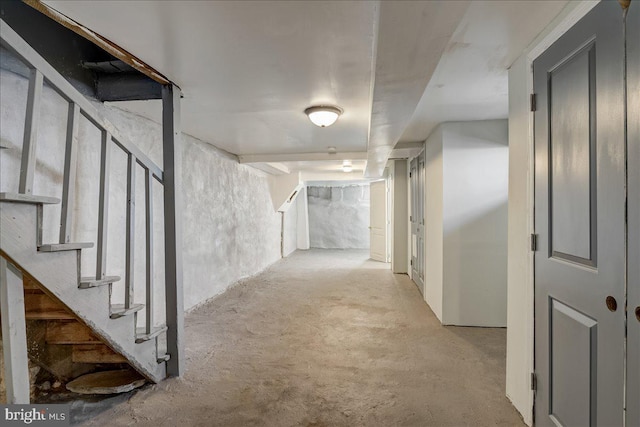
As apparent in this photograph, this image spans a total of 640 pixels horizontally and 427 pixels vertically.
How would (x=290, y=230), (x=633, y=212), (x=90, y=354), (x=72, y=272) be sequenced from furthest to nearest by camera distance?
1. (x=290, y=230)
2. (x=90, y=354)
3. (x=72, y=272)
4. (x=633, y=212)

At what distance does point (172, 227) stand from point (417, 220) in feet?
11.4

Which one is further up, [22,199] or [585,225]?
[22,199]

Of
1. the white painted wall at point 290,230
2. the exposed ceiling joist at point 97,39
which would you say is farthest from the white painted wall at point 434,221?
the white painted wall at point 290,230

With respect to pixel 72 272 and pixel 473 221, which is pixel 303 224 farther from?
pixel 72 272

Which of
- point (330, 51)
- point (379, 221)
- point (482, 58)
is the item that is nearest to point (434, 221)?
point (482, 58)

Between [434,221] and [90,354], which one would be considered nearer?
[90,354]

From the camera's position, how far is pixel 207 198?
13.2ft

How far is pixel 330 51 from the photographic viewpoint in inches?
70.1

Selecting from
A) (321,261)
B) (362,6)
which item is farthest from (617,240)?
(321,261)

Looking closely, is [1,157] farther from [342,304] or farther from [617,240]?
[342,304]

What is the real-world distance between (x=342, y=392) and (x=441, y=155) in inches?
91.7

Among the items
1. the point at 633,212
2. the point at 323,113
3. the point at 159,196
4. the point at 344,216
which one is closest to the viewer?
the point at 633,212

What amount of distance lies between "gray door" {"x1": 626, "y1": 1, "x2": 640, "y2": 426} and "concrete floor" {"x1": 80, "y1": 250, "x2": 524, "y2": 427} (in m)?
0.91

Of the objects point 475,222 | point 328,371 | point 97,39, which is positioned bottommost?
point 328,371
